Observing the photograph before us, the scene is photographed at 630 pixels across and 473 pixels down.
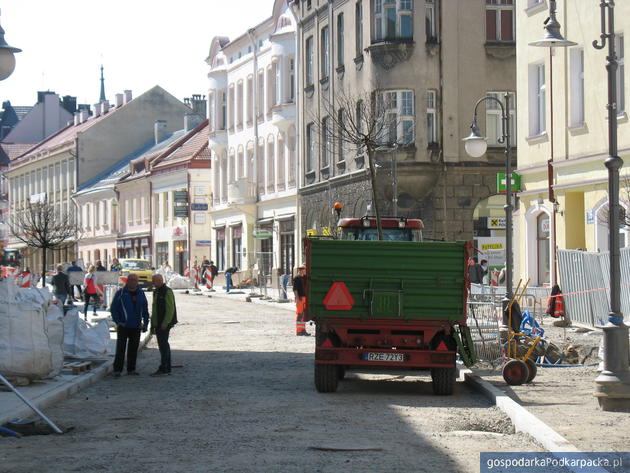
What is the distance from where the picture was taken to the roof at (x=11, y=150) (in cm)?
11769

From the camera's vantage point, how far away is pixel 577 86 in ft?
99.1

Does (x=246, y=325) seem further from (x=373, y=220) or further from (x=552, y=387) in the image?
(x=552, y=387)

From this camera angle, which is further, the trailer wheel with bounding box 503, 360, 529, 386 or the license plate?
the trailer wheel with bounding box 503, 360, 529, 386

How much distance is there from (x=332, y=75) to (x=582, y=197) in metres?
18.3

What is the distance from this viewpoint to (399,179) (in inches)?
1642

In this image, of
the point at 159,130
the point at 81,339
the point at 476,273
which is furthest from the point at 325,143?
the point at 159,130

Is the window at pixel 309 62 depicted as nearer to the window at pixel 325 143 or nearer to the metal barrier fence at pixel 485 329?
the window at pixel 325 143

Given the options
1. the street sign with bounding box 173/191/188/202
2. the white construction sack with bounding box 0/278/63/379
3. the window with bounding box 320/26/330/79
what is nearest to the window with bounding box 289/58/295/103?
the window with bounding box 320/26/330/79

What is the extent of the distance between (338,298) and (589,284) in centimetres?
1175

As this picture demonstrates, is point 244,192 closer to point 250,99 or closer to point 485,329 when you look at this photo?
point 250,99

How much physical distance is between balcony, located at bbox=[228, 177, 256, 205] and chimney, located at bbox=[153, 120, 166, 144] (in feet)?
96.9

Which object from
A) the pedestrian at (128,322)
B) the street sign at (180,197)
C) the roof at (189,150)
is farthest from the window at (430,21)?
the street sign at (180,197)

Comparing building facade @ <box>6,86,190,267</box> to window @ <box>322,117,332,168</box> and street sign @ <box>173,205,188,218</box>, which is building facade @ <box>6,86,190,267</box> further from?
window @ <box>322,117,332,168</box>

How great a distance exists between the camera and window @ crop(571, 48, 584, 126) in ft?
98.7
